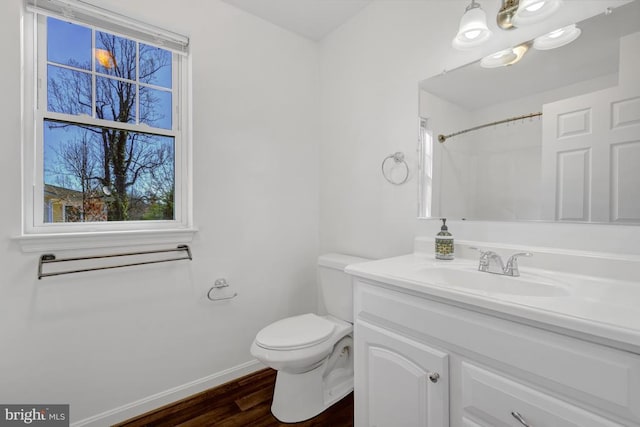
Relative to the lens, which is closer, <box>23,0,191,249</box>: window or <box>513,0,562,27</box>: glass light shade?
<box>513,0,562,27</box>: glass light shade

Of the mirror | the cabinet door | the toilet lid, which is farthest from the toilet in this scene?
the mirror

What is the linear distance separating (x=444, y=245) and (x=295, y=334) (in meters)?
0.89

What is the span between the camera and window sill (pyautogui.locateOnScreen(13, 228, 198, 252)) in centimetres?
129

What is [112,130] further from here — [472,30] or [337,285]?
[472,30]

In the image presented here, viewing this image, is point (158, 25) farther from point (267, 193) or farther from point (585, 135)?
point (585, 135)

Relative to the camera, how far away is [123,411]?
1521 mm

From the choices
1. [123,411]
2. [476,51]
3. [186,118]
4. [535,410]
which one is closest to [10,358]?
[123,411]

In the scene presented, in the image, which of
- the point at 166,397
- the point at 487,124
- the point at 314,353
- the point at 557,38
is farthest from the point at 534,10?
the point at 166,397

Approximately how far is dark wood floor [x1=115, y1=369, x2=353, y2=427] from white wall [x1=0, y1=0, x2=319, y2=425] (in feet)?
0.27

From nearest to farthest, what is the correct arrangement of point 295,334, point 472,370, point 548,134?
point 472,370 < point 548,134 < point 295,334

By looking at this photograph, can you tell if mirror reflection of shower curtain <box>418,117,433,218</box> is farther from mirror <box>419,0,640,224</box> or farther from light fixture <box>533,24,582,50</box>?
light fixture <box>533,24,582,50</box>

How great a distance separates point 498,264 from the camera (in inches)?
45.7

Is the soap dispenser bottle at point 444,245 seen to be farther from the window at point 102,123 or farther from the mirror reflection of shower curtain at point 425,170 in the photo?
the window at point 102,123

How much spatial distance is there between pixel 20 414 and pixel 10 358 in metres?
0.27
